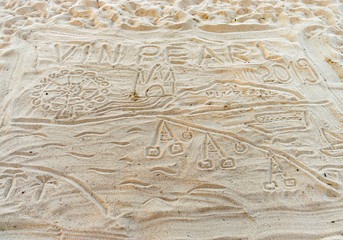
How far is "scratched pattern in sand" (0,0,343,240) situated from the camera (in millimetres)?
2057

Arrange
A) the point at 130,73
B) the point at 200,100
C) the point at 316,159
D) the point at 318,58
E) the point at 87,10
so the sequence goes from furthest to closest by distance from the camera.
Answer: the point at 87,10
the point at 318,58
the point at 130,73
the point at 200,100
the point at 316,159

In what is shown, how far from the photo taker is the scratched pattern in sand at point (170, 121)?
2.06m

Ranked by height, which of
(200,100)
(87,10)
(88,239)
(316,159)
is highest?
(87,10)

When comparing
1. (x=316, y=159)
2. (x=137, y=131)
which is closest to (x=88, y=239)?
(x=137, y=131)

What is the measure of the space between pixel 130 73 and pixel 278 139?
6.11 feet

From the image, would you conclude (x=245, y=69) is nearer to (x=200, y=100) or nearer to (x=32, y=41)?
(x=200, y=100)

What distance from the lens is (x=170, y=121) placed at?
2676mm

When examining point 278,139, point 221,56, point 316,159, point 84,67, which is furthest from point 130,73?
point 316,159

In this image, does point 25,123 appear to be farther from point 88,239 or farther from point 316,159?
point 316,159

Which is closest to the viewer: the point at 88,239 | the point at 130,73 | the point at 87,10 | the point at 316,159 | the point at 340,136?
the point at 88,239

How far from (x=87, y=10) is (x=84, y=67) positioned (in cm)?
134

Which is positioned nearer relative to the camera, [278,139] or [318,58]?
[278,139]

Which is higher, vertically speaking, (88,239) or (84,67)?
(84,67)

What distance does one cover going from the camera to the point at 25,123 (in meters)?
2.63
